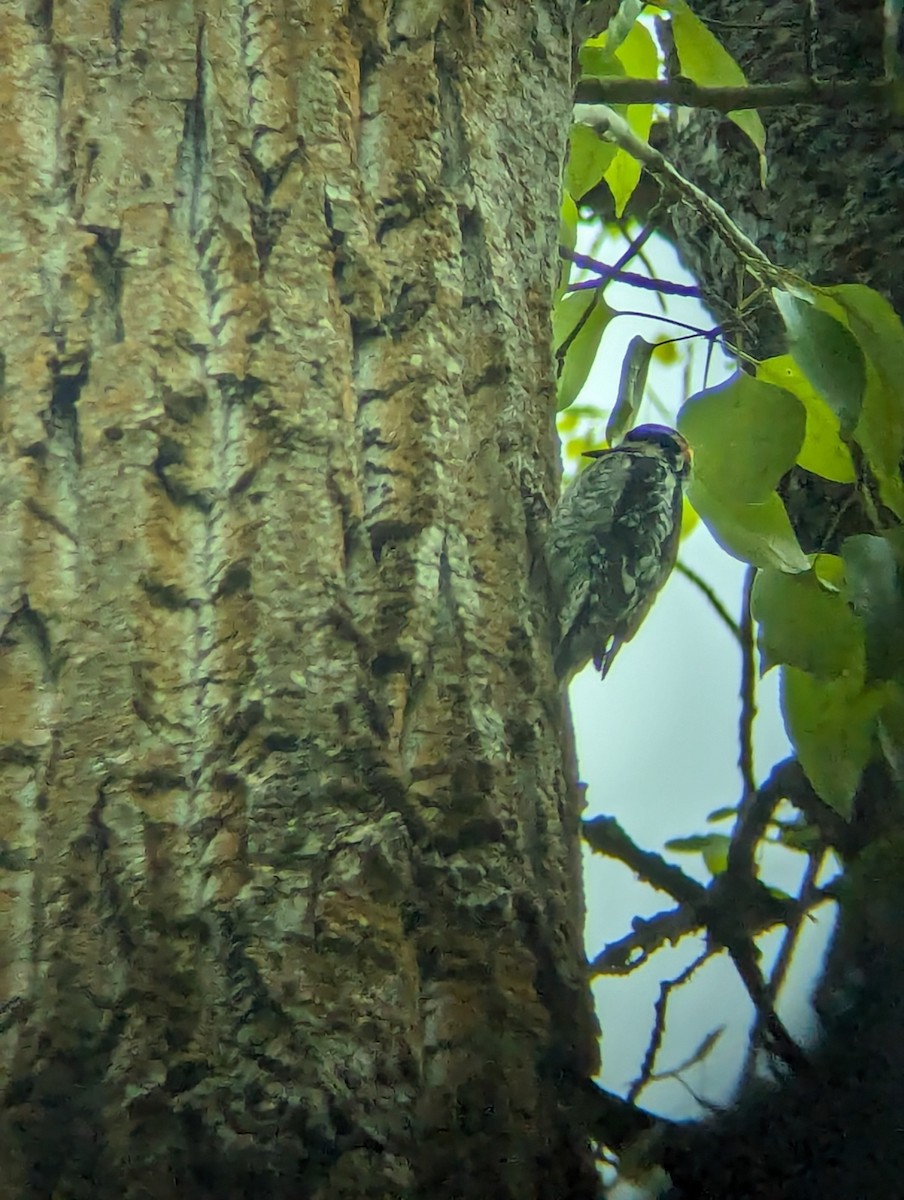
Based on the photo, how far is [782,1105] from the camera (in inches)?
25.7

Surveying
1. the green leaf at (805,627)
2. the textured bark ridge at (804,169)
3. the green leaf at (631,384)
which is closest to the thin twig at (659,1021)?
the green leaf at (805,627)

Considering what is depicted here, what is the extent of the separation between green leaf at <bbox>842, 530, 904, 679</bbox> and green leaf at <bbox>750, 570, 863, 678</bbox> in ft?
0.07

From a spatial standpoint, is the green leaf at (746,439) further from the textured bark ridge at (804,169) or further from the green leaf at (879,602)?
the textured bark ridge at (804,169)

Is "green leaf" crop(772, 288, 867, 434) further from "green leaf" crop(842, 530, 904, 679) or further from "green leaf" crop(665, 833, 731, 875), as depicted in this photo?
"green leaf" crop(665, 833, 731, 875)

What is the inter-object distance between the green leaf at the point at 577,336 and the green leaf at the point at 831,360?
0.76ft

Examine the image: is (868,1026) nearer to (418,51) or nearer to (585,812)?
(585,812)

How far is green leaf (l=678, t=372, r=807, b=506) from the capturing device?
77 cm

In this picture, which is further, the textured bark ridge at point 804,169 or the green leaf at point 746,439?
the textured bark ridge at point 804,169

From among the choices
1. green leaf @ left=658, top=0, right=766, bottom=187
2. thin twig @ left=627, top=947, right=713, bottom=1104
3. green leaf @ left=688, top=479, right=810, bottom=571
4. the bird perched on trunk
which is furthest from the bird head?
thin twig @ left=627, top=947, right=713, bottom=1104

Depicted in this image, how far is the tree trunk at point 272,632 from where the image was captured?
581mm

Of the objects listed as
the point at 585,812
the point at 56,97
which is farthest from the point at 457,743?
the point at 56,97

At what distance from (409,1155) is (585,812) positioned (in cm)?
25

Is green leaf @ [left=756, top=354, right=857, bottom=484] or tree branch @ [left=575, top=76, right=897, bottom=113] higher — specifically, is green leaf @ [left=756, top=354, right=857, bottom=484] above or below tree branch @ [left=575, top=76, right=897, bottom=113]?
below

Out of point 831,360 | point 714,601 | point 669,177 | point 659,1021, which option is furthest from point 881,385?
point 659,1021
